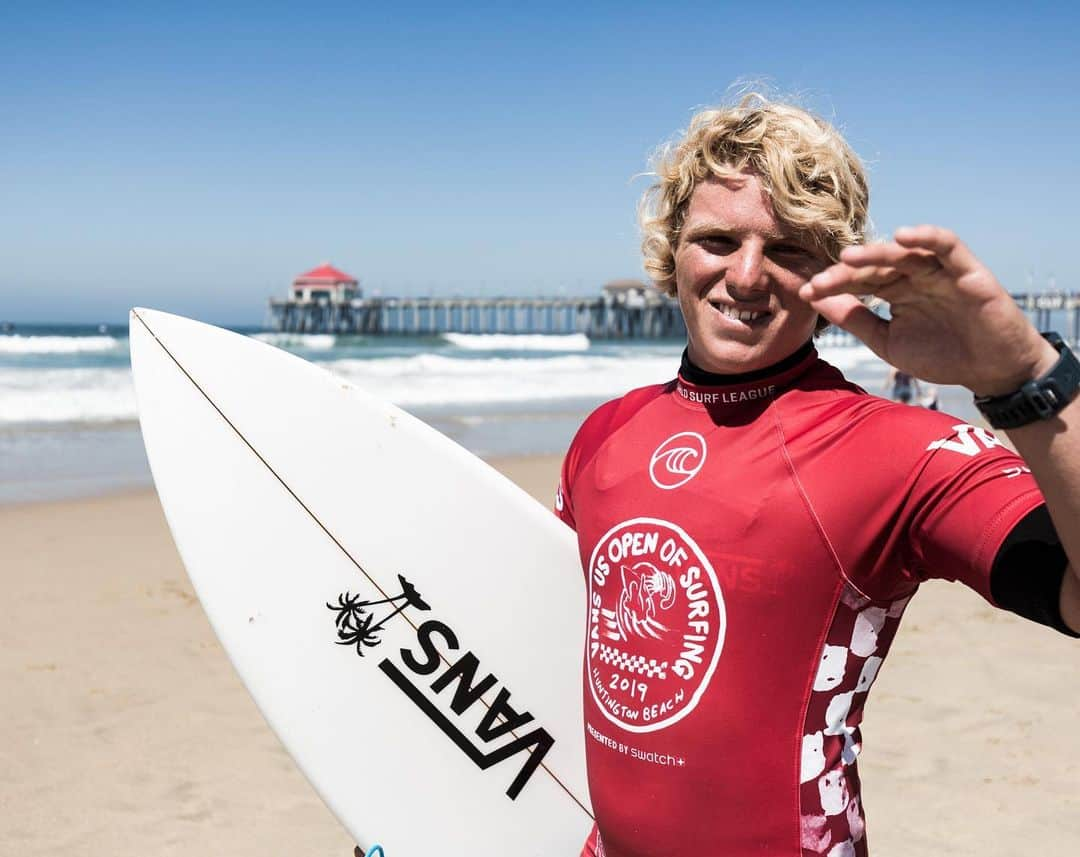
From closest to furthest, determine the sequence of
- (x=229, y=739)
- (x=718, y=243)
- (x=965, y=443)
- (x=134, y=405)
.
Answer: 1. (x=965, y=443)
2. (x=718, y=243)
3. (x=229, y=739)
4. (x=134, y=405)

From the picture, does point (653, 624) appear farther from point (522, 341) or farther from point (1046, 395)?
point (522, 341)

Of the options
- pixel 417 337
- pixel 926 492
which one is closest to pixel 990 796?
pixel 926 492

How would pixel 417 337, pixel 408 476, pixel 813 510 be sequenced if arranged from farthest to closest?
pixel 417 337 < pixel 408 476 < pixel 813 510

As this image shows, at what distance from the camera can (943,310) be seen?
0.92 m

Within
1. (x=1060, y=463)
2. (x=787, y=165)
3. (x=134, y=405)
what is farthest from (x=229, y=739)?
(x=134, y=405)

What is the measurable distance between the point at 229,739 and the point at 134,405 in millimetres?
11106

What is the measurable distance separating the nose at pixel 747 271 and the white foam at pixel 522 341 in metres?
41.6

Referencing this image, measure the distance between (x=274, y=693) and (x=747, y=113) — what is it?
165 cm

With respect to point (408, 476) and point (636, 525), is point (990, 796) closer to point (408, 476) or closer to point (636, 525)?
point (408, 476)

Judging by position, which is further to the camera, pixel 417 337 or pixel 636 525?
pixel 417 337

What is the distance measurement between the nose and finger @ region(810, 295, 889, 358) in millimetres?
278

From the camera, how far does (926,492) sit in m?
1.13

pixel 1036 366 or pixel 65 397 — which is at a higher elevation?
pixel 1036 366

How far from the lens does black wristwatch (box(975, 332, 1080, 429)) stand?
0.90m
